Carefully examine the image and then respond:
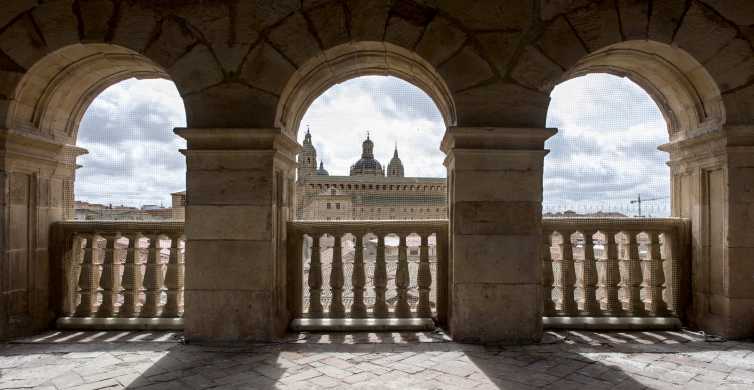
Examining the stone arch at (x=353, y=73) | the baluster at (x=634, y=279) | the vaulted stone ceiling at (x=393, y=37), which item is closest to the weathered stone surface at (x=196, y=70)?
the vaulted stone ceiling at (x=393, y=37)

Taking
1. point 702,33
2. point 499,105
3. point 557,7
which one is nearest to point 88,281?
point 499,105

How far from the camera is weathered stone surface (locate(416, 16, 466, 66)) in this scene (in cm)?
349

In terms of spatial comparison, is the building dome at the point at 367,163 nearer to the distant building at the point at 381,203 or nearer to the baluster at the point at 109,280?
the distant building at the point at 381,203

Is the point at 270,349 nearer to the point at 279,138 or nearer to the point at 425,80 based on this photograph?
the point at 279,138

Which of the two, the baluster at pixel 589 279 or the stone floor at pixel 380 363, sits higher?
the baluster at pixel 589 279

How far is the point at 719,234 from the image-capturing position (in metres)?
3.73

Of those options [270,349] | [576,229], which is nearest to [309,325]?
[270,349]

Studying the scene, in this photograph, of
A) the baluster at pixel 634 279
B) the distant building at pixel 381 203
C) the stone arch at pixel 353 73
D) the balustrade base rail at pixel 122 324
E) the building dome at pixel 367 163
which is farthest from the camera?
the building dome at pixel 367 163

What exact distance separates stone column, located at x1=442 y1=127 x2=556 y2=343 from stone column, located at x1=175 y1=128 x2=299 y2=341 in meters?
1.61

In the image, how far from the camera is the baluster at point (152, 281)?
4082 mm

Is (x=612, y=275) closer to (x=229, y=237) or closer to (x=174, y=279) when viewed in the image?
(x=229, y=237)

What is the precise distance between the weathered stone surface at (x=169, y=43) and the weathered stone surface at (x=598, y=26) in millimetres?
3200

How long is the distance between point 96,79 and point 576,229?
16.2 feet

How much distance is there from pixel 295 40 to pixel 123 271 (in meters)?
2.72
